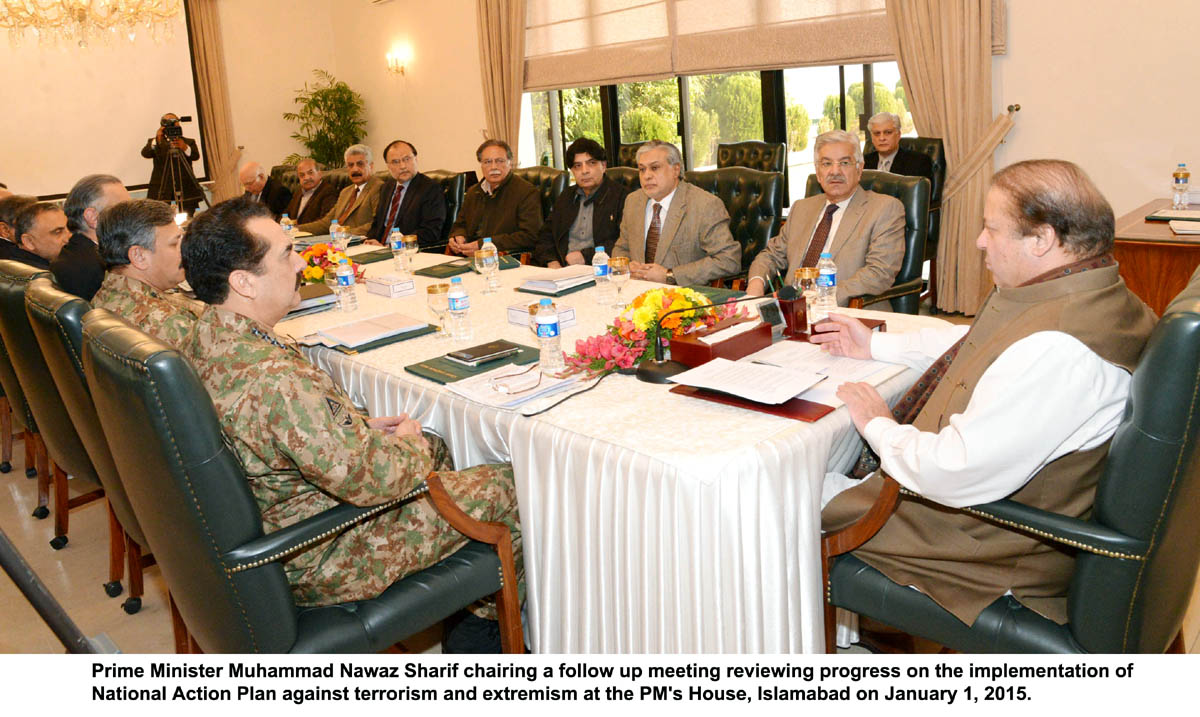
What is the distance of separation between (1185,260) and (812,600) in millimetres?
2800

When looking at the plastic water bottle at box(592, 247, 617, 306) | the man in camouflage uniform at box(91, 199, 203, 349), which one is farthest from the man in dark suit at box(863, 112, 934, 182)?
the man in camouflage uniform at box(91, 199, 203, 349)

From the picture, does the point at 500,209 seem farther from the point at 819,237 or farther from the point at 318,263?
the point at 819,237

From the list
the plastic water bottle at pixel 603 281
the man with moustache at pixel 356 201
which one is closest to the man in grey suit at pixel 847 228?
the plastic water bottle at pixel 603 281

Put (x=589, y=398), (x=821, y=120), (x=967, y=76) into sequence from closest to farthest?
(x=589, y=398)
(x=967, y=76)
(x=821, y=120)

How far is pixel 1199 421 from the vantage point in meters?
1.40

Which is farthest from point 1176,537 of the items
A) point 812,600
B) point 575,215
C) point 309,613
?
point 575,215

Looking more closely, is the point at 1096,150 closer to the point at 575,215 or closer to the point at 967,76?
the point at 967,76

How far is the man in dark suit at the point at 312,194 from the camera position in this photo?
680 centimetres

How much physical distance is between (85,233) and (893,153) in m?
4.45

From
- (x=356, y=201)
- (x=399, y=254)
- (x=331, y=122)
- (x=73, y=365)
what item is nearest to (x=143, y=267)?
(x=73, y=365)

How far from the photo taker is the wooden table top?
3.58m

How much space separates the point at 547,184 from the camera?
17.8ft

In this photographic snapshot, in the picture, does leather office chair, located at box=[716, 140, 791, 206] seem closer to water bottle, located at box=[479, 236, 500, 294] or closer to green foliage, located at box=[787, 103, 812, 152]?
green foliage, located at box=[787, 103, 812, 152]

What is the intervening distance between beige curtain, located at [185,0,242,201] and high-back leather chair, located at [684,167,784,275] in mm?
7251
